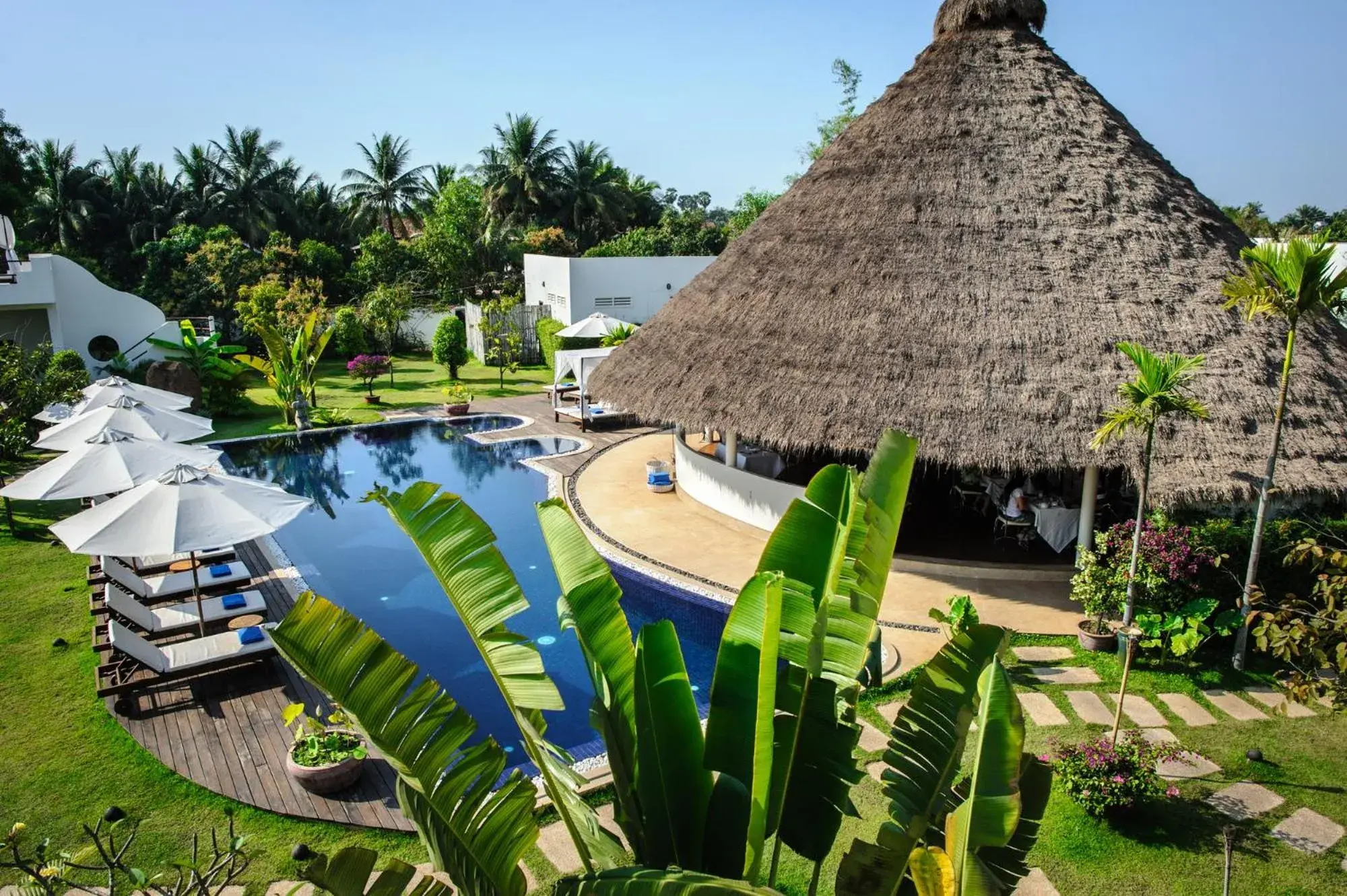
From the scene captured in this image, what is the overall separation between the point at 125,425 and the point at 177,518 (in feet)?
19.9

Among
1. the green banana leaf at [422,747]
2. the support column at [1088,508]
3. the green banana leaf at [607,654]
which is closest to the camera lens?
the green banana leaf at [422,747]

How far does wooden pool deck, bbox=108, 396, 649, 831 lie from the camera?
7008 millimetres

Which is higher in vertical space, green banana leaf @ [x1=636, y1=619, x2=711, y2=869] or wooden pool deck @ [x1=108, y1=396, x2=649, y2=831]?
green banana leaf @ [x1=636, y1=619, x2=711, y2=869]

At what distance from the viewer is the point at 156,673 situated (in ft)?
28.5

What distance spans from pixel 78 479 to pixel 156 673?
3.76 metres

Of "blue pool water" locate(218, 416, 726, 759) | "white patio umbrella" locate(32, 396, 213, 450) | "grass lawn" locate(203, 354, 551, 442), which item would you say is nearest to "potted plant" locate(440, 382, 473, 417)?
"blue pool water" locate(218, 416, 726, 759)

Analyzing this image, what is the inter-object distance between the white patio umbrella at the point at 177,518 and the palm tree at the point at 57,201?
33046 mm

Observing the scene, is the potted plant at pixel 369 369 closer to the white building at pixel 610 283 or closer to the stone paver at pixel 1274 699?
the white building at pixel 610 283

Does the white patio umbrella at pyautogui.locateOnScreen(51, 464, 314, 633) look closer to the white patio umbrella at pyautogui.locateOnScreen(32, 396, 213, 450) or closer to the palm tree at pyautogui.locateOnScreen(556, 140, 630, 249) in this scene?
the white patio umbrella at pyautogui.locateOnScreen(32, 396, 213, 450)

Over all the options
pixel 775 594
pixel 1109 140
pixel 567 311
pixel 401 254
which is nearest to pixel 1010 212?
pixel 1109 140

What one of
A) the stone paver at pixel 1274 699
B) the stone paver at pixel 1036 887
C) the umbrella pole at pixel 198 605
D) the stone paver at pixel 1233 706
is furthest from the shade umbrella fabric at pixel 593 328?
the stone paver at pixel 1036 887

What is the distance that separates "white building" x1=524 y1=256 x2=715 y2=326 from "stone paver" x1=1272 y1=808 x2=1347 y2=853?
22524 millimetres

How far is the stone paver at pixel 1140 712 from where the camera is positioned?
26.8 feet

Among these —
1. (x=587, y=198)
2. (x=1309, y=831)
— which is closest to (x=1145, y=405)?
(x=1309, y=831)
